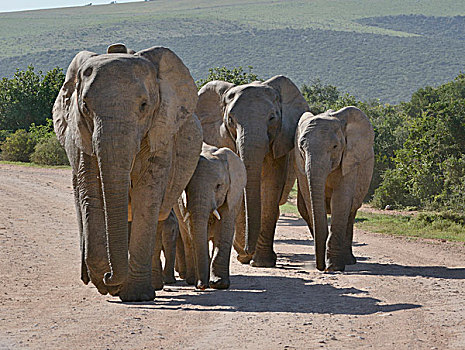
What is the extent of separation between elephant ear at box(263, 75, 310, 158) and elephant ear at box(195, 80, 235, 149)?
0.71m

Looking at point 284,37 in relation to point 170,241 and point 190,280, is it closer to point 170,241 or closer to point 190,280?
point 190,280

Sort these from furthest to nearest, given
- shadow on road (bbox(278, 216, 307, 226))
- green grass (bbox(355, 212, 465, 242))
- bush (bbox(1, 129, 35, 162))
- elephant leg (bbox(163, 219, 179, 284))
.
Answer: bush (bbox(1, 129, 35, 162)) < shadow on road (bbox(278, 216, 307, 226)) < green grass (bbox(355, 212, 465, 242)) < elephant leg (bbox(163, 219, 179, 284))

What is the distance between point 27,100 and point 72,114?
32185 millimetres

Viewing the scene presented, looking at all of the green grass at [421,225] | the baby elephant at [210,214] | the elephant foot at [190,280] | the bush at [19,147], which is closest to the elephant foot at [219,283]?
the baby elephant at [210,214]

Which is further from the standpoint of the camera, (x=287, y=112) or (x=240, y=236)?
(x=287, y=112)

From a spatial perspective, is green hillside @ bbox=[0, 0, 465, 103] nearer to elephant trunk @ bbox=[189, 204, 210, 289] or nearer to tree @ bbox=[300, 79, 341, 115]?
tree @ bbox=[300, 79, 341, 115]

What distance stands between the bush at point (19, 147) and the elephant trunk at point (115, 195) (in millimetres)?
26533

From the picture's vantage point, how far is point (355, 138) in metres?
11.6

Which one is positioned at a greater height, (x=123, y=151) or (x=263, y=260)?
(x=123, y=151)

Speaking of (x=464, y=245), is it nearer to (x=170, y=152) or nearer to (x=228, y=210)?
(x=228, y=210)

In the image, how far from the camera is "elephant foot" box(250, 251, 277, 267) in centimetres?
1167

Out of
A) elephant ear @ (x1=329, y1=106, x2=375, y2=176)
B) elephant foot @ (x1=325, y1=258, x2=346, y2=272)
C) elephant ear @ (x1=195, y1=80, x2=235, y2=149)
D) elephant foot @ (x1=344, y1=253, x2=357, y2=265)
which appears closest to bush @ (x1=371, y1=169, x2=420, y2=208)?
elephant ear @ (x1=195, y1=80, x2=235, y2=149)

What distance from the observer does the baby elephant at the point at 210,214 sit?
8789mm

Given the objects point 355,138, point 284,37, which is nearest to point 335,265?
point 355,138
